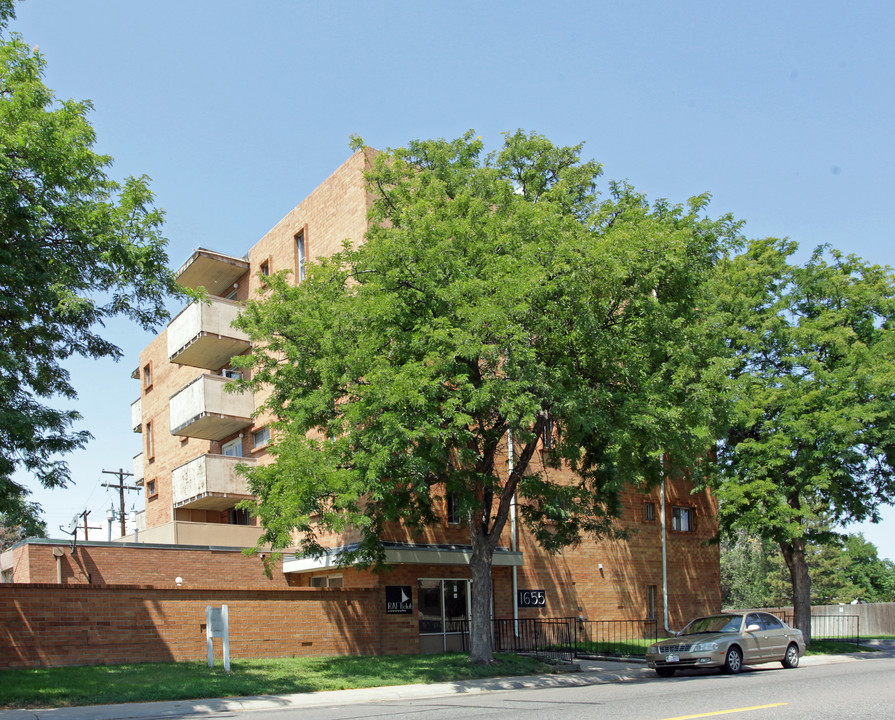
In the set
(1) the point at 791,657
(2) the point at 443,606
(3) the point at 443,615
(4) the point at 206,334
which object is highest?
(4) the point at 206,334

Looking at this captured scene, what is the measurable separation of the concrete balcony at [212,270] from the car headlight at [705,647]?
20.2 meters

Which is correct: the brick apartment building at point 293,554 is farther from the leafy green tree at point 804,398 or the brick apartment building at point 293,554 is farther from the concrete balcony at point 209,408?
the leafy green tree at point 804,398

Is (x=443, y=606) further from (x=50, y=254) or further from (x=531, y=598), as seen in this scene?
(x=50, y=254)

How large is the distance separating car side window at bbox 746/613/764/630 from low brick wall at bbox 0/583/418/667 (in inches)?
342

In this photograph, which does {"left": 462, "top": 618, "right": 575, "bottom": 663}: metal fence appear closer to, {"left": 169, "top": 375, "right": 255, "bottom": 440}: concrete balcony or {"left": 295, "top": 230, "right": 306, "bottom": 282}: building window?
{"left": 169, "top": 375, "right": 255, "bottom": 440}: concrete balcony

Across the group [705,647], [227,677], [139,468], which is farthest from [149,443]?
[705,647]

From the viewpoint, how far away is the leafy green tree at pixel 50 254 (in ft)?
50.2

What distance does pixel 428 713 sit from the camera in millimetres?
12164

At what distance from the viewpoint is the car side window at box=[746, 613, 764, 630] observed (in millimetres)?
19719

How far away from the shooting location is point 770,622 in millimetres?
20328

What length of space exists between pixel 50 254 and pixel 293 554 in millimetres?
11709

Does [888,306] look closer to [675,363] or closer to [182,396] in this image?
[675,363]

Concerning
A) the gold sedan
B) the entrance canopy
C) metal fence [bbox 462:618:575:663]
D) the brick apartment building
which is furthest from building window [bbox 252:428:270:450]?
the gold sedan

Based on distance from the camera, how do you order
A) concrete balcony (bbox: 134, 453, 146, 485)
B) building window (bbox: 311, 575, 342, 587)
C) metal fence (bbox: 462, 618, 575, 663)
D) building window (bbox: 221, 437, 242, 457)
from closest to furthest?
metal fence (bbox: 462, 618, 575, 663) < building window (bbox: 311, 575, 342, 587) < building window (bbox: 221, 437, 242, 457) < concrete balcony (bbox: 134, 453, 146, 485)
